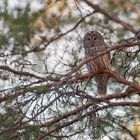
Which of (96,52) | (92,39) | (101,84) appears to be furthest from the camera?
(92,39)

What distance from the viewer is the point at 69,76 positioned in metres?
3.29

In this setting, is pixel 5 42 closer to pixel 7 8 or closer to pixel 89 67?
pixel 7 8

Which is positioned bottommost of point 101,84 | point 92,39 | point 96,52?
point 101,84

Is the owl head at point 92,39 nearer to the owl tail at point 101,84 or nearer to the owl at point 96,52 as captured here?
the owl at point 96,52

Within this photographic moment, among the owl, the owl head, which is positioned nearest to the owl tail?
the owl

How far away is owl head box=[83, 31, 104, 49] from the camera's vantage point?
471cm

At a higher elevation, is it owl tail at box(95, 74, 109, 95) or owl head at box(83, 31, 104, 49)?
owl head at box(83, 31, 104, 49)

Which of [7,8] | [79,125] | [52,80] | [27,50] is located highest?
[7,8]

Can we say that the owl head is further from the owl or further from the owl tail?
the owl tail

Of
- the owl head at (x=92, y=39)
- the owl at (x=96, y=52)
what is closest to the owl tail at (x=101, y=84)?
the owl at (x=96, y=52)

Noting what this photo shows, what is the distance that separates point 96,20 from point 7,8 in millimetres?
1502

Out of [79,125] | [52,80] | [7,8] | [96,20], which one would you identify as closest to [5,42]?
[7,8]

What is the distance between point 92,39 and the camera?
473cm

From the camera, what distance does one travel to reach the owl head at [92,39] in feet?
15.4
